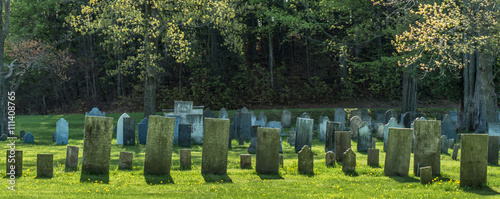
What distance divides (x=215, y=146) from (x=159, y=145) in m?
1.03

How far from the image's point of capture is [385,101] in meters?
36.5

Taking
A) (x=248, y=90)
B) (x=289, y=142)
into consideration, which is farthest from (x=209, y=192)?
(x=248, y=90)

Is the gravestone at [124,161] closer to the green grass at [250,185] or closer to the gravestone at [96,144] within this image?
the green grass at [250,185]

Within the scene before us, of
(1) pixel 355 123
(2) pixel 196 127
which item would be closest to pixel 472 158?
(2) pixel 196 127

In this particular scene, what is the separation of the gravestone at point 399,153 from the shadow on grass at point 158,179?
4223 millimetres

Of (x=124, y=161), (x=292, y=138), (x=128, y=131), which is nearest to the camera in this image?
(x=124, y=161)

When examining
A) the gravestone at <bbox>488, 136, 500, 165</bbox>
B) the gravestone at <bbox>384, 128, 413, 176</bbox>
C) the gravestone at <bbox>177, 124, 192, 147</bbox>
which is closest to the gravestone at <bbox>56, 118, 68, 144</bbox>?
the gravestone at <bbox>177, 124, 192, 147</bbox>

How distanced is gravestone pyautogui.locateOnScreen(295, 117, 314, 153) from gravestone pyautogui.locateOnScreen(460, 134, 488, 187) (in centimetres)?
594

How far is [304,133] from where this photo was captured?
14.6m

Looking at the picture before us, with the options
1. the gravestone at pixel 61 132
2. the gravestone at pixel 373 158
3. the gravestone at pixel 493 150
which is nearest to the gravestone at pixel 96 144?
the gravestone at pixel 373 158

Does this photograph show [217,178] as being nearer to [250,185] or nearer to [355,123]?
[250,185]

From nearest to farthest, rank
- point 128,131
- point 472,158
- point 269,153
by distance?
point 472,158
point 269,153
point 128,131

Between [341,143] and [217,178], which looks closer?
[217,178]

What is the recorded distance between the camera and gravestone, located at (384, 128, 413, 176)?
9.85 m
